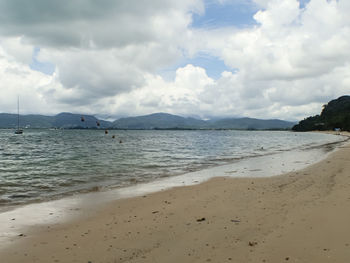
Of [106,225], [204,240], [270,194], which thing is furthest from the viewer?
[270,194]

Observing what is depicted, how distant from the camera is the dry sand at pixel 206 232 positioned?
19.1 ft

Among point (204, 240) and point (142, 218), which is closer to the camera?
point (204, 240)

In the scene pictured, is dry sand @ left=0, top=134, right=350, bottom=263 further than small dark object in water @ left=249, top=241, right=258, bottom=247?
No

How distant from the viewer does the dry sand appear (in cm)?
582

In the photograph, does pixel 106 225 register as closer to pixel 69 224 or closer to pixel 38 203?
pixel 69 224

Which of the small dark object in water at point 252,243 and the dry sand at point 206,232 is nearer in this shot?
the dry sand at point 206,232

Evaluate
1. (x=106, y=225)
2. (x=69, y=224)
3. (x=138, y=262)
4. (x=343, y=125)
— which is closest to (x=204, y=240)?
(x=138, y=262)

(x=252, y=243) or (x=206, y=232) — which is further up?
(x=252, y=243)

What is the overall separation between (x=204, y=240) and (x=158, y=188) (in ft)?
28.8

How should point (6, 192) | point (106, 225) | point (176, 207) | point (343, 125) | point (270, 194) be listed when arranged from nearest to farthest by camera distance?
1. point (106, 225)
2. point (176, 207)
3. point (270, 194)
4. point (6, 192)
5. point (343, 125)

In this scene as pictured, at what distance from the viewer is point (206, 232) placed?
283 inches

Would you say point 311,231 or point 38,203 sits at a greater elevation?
point 311,231

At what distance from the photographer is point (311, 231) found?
22.6ft

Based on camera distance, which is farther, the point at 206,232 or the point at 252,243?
the point at 206,232
